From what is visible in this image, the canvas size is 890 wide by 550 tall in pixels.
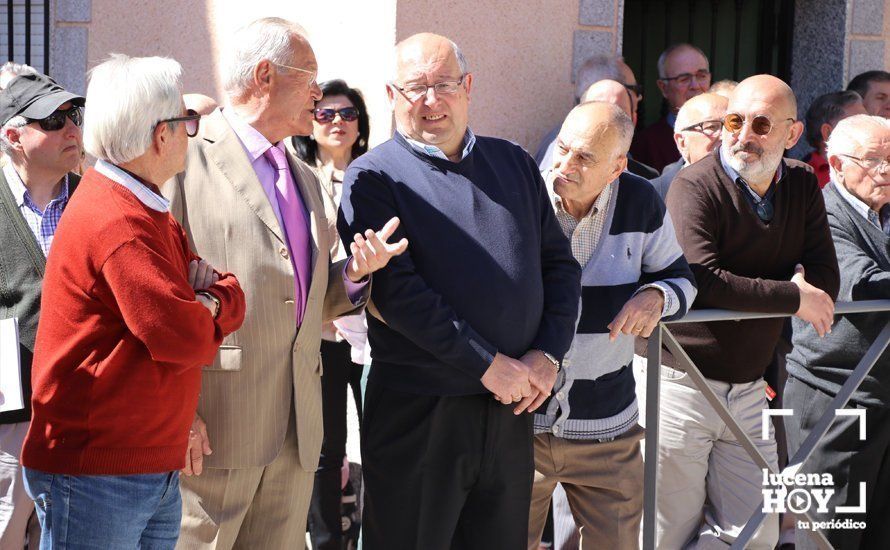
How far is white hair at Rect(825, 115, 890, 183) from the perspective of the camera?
4.66 meters

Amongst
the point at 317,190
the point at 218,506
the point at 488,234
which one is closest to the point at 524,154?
the point at 488,234

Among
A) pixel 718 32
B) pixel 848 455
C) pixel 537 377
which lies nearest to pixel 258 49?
pixel 537 377

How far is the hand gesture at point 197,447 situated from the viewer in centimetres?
312

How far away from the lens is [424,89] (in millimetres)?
3492

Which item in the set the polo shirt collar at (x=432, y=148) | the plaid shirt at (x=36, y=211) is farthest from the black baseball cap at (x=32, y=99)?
the polo shirt collar at (x=432, y=148)

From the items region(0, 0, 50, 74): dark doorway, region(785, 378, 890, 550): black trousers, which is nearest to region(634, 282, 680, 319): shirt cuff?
region(785, 378, 890, 550): black trousers

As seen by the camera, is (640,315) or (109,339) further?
(640,315)

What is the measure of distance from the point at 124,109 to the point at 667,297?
1.85m

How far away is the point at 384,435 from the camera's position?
11.3 ft

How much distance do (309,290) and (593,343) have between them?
1029mm

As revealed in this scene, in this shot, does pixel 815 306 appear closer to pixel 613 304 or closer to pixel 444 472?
pixel 613 304

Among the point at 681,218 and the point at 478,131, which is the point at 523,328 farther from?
the point at 478,131

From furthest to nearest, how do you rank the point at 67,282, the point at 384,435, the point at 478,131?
the point at 478,131, the point at 384,435, the point at 67,282

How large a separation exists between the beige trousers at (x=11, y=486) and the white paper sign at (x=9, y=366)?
0.97ft
